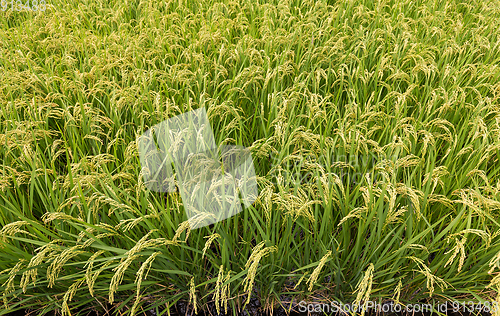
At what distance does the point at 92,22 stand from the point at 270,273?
381 centimetres

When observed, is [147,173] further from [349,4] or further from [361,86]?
[349,4]

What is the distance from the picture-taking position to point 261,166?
7.25 feet

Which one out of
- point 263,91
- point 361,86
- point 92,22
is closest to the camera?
point 263,91

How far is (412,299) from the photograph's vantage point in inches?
72.2

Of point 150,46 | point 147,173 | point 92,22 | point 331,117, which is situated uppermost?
point 92,22

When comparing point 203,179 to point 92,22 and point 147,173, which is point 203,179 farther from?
point 92,22

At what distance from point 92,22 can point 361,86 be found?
10.9ft

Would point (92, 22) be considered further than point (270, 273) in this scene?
Yes

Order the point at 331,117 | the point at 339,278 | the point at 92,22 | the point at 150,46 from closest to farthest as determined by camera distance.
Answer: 1. the point at 339,278
2. the point at 331,117
3. the point at 150,46
4. the point at 92,22

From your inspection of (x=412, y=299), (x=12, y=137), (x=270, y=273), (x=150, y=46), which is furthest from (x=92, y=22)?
(x=412, y=299)

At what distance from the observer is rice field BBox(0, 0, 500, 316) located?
167 cm

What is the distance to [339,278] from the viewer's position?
176 centimetres

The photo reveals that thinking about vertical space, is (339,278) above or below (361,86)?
below

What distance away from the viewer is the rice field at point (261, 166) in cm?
167
